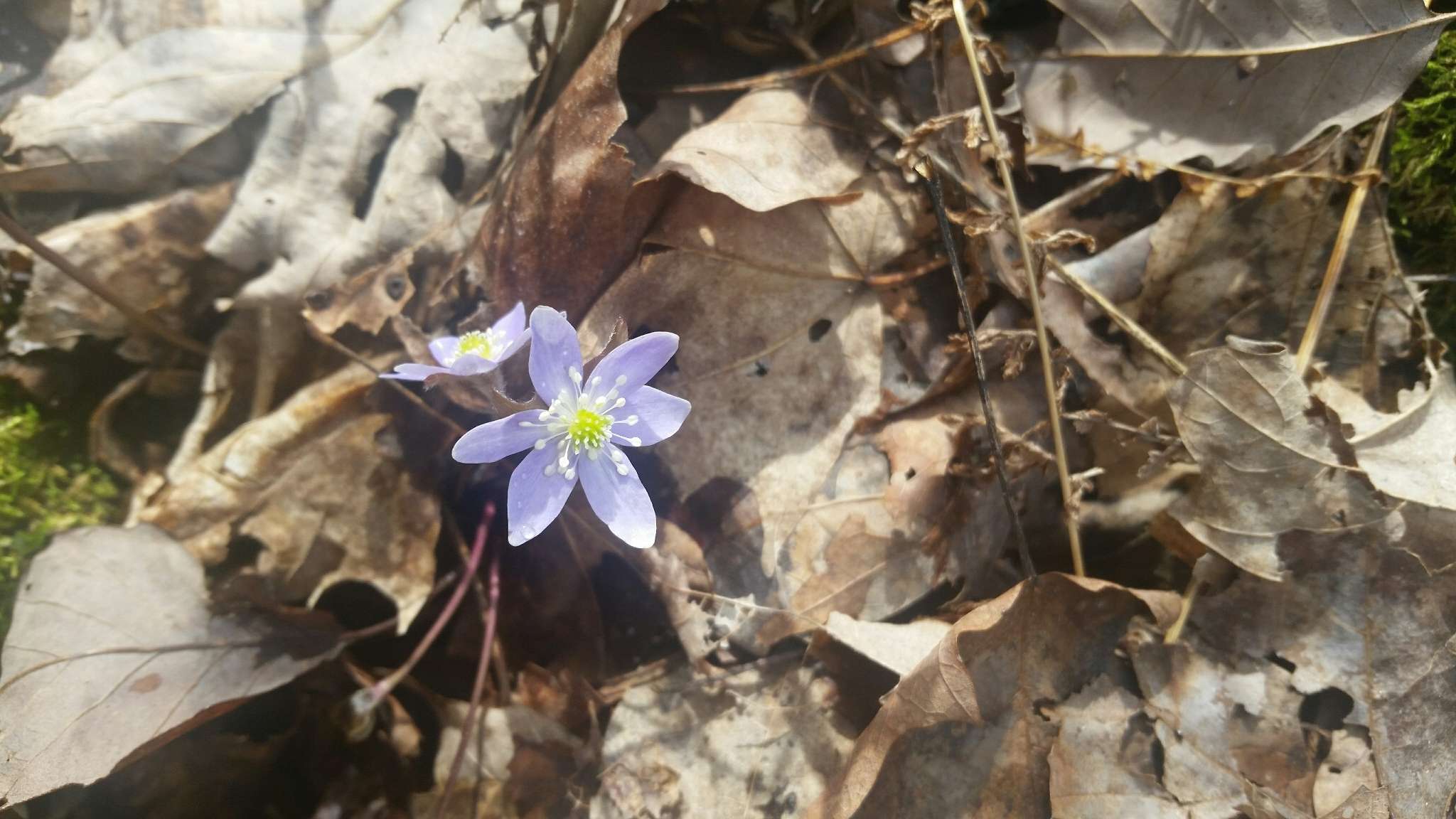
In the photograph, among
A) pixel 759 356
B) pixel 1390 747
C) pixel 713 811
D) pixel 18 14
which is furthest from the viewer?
pixel 18 14

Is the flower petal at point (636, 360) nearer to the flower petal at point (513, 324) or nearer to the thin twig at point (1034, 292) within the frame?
the flower petal at point (513, 324)

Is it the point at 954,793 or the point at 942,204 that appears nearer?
the point at 954,793

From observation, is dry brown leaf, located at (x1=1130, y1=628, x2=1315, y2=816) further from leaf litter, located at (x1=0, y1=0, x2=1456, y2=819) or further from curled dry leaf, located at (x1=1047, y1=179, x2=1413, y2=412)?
curled dry leaf, located at (x1=1047, y1=179, x2=1413, y2=412)

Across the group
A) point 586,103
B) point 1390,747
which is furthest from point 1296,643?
point 586,103

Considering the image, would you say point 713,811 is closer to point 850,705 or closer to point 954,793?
point 850,705

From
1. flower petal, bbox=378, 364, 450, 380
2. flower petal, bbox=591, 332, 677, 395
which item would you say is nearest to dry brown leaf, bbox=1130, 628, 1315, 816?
flower petal, bbox=591, 332, 677, 395

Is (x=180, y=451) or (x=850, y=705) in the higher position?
(x=180, y=451)

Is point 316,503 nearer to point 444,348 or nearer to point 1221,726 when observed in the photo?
point 444,348

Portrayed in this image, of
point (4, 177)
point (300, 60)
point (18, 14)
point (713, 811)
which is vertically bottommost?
point (713, 811)
